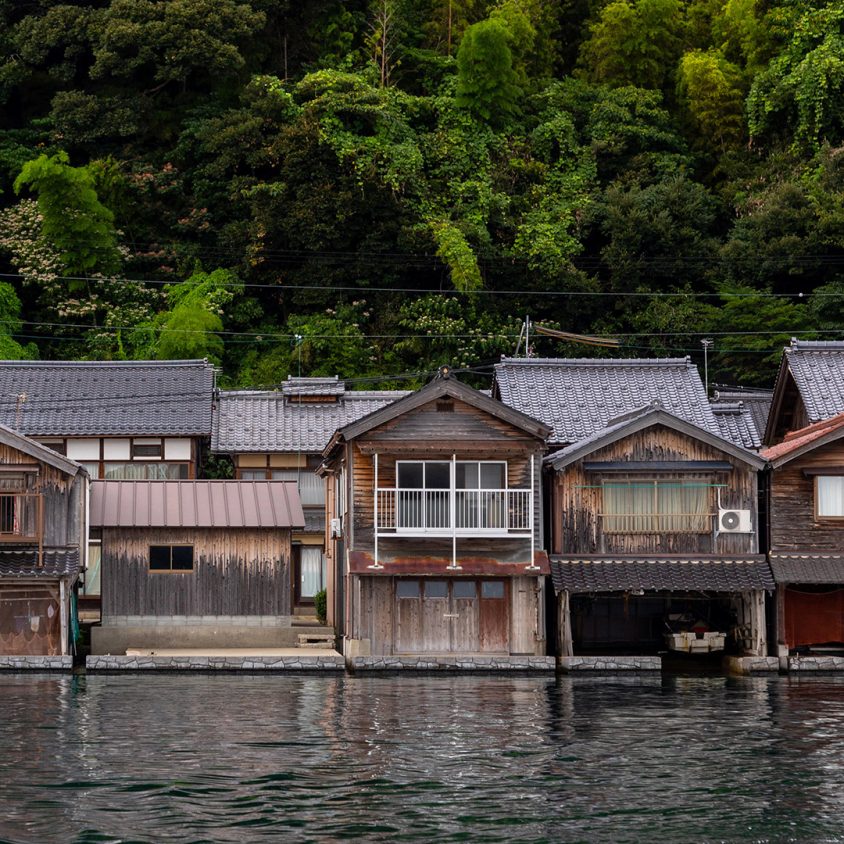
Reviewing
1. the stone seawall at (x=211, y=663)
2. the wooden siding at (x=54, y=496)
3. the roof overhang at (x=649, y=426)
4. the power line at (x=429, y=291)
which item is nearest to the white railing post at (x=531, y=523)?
the roof overhang at (x=649, y=426)

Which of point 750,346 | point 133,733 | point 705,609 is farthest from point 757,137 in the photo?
point 133,733

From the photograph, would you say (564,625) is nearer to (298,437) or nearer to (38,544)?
(38,544)

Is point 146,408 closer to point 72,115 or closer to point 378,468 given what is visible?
point 378,468

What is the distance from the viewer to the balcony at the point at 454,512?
1671 inches

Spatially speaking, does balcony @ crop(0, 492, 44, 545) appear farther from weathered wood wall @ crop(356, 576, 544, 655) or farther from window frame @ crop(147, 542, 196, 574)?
weathered wood wall @ crop(356, 576, 544, 655)

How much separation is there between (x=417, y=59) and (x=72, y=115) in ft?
54.4

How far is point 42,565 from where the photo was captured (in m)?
42.1

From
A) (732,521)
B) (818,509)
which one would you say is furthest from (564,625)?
(818,509)

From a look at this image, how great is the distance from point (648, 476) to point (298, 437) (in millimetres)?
15674

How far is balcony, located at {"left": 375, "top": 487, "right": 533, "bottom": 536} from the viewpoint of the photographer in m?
42.4

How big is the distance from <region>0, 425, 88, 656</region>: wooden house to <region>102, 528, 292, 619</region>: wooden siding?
1.32 metres

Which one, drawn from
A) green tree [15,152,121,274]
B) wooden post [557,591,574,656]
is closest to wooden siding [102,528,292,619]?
wooden post [557,591,574,656]

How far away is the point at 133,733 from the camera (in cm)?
2995

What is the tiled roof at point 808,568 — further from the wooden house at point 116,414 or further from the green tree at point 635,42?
the green tree at point 635,42
